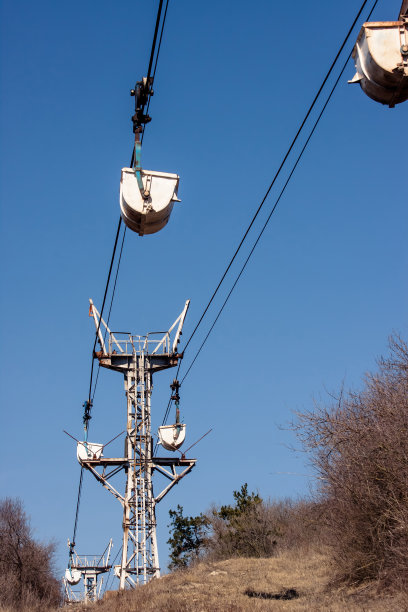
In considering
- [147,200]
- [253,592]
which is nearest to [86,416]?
[253,592]

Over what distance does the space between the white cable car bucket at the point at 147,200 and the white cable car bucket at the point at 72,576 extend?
3813cm

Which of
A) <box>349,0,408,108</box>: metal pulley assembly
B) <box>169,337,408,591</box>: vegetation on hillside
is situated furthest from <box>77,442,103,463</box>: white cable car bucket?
<box>349,0,408,108</box>: metal pulley assembly

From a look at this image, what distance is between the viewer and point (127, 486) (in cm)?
3170

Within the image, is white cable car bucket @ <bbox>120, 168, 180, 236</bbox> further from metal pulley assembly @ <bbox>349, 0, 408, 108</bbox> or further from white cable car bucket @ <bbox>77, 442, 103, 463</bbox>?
white cable car bucket @ <bbox>77, 442, 103, 463</bbox>

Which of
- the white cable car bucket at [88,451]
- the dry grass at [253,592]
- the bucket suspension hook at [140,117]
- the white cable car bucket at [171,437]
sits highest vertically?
the white cable car bucket at [88,451]

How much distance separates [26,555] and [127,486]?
1212cm

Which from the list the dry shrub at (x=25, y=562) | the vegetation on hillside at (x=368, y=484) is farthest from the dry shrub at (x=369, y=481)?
the dry shrub at (x=25, y=562)

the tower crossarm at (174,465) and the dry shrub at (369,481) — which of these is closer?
the dry shrub at (369,481)

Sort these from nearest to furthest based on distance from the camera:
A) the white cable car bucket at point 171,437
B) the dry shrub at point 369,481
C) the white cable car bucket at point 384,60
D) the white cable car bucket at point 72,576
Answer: the white cable car bucket at point 384,60, the dry shrub at point 369,481, the white cable car bucket at point 171,437, the white cable car bucket at point 72,576

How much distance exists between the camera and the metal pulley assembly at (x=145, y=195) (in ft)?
28.6

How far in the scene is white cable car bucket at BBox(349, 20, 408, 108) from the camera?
22.1ft

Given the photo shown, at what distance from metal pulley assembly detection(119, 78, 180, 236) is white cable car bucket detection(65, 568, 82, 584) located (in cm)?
3813

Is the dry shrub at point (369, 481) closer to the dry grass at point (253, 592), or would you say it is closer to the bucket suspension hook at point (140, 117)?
the dry grass at point (253, 592)

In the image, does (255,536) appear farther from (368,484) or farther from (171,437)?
(368,484)
